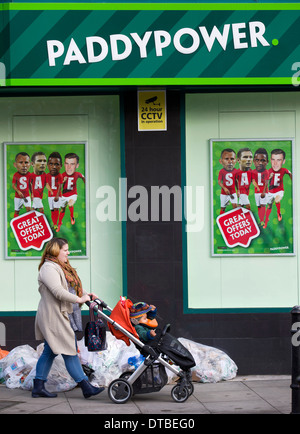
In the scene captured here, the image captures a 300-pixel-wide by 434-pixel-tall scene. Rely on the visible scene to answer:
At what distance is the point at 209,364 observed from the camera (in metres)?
9.38

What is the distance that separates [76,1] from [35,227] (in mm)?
2870

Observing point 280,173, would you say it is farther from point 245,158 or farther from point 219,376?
point 219,376

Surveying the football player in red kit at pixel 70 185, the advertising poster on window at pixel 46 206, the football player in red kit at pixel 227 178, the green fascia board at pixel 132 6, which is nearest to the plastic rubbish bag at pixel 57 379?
the advertising poster on window at pixel 46 206

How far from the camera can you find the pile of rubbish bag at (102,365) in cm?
889

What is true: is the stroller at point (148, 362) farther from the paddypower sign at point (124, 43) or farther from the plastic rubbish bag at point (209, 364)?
the paddypower sign at point (124, 43)

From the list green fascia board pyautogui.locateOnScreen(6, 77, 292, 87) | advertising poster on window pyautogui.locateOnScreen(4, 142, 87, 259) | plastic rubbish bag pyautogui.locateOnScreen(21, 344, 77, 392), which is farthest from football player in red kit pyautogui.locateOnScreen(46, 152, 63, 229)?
plastic rubbish bag pyautogui.locateOnScreen(21, 344, 77, 392)

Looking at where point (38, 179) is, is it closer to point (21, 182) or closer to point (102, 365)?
point (21, 182)

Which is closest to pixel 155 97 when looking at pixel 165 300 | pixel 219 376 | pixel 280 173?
pixel 280 173

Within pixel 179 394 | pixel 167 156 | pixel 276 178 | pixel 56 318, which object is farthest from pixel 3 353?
pixel 276 178

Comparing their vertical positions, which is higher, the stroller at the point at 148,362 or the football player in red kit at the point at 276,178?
the football player in red kit at the point at 276,178

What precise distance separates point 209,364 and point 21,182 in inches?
129

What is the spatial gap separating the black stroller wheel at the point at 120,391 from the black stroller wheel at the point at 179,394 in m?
0.46

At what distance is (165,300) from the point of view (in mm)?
9680
